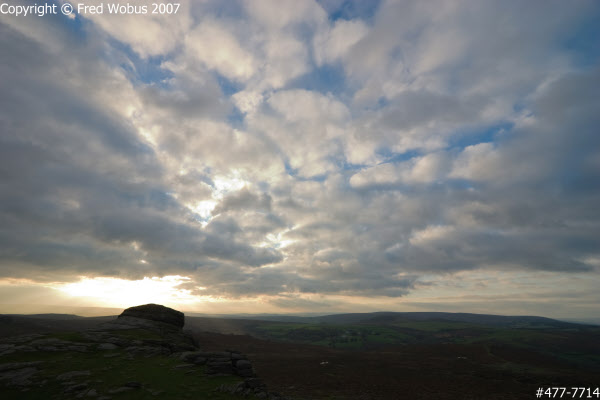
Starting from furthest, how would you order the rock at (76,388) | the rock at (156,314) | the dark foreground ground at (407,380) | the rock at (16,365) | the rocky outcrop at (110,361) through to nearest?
the dark foreground ground at (407,380) < the rock at (156,314) < the rock at (16,365) < the rocky outcrop at (110,361) < the rock at (76,388)

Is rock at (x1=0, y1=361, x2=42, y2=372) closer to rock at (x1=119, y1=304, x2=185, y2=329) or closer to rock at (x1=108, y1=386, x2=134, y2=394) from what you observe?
rock at (x1=108, y1=386, x2=134, y2=394)

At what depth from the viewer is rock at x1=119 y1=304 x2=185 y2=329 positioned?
173 feet

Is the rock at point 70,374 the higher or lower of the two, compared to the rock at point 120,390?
higher

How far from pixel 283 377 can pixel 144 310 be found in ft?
116

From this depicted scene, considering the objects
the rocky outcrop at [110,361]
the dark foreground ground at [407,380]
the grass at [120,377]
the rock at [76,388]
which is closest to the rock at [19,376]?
the rocky outcrop at [110,361]

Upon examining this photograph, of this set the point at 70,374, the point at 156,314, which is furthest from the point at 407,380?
the point at 70,374

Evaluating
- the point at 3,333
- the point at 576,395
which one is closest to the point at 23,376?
the point at 576,395

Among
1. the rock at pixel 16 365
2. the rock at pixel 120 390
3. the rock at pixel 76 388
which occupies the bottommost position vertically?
the rock at pixel 120 390

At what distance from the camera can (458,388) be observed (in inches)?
2376

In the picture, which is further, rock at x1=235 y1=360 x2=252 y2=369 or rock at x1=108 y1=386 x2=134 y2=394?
rock at x1=235 y1=360 x2=252 y2=369

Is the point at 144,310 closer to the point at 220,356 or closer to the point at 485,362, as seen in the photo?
the point at 220,356

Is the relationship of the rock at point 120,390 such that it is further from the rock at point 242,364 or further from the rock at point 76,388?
the rock at point 242,364

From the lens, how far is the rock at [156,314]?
52875 mm

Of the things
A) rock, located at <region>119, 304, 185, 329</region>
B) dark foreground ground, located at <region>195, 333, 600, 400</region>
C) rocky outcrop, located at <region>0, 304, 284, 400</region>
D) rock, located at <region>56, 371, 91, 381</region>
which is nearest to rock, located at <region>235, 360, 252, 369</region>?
rocky outcrop, located at <region>0, 304, 284, 400</region>
